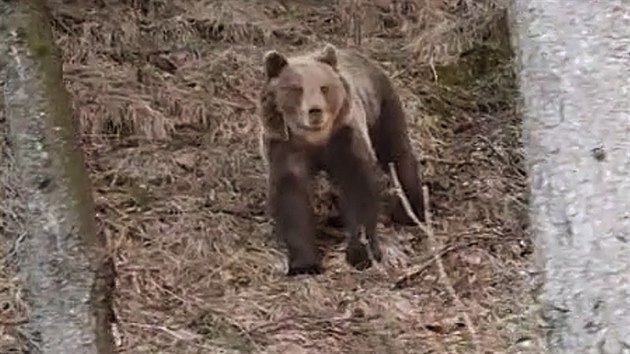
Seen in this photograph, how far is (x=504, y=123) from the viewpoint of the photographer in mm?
8203

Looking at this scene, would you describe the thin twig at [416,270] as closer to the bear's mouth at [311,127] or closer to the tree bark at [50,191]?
the bear's mouth at [311,127]

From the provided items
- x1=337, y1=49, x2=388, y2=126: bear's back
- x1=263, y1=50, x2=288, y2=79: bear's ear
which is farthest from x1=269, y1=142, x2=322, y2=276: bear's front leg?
x1=337, y1=49, x2=388, y2=126: bear's back

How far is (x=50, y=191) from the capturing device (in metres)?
3.80

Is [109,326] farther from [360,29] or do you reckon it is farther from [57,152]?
[360,29]

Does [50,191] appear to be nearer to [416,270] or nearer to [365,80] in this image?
[416,270]

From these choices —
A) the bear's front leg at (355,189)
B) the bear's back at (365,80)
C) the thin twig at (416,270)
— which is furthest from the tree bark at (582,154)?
the bear's back at (365,80)

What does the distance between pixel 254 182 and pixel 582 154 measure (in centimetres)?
508

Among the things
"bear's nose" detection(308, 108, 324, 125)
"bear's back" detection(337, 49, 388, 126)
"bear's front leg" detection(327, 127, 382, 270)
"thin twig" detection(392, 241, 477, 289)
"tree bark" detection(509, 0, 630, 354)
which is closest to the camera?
"tree bark" detection(509, 0, 630, 354)

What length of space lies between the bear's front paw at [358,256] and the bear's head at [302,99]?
51cm

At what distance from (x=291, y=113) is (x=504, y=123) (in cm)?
246

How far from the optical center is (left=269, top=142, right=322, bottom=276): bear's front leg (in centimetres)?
615

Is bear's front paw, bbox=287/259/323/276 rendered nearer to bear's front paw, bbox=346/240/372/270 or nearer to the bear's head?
bear's front paw, bbox=346/240/372/270

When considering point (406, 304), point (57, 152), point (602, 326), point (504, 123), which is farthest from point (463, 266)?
point (602, 326)

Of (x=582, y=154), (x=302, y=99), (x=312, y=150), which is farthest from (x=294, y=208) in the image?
(x=582, y=154)
